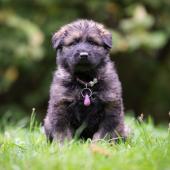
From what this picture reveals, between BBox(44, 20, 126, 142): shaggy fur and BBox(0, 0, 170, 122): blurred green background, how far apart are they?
5555 mm

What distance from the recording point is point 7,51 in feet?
41.7

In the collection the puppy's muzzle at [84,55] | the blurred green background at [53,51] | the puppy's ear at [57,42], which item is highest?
the puppy's ear at [57,42]

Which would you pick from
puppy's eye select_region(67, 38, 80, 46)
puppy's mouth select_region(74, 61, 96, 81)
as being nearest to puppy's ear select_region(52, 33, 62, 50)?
puppy's eye select_region(67, 38, 80, 46)

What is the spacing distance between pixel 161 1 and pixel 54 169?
8.75 metres

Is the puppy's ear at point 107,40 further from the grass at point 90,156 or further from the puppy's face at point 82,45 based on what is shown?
the grass at point 90,156

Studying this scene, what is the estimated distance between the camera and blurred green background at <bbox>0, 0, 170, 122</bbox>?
41.5ft

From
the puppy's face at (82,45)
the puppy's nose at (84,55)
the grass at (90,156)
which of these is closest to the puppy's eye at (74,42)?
the puppy's face at (82,45)

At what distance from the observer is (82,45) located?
6.77 metres

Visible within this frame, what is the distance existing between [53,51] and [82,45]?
260 inches

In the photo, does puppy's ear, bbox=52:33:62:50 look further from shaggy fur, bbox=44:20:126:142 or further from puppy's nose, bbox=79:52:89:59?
puppy's nose, bbox=79:52:89:59

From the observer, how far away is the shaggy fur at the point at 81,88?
662 centimetres

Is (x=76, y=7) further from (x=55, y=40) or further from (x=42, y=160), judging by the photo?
(x=42, y=160)

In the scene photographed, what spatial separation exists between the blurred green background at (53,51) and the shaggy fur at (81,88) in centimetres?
555

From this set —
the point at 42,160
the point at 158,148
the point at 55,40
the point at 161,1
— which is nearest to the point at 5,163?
the point at 42,160
